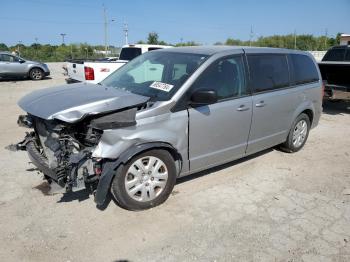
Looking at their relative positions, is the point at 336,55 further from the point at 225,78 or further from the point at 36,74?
the point at 36,74

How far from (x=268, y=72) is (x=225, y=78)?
3.23 feet

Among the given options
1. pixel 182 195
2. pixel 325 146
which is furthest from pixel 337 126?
pixel 182 195

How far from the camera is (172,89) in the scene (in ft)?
13.4

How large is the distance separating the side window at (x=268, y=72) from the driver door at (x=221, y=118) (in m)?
0.22

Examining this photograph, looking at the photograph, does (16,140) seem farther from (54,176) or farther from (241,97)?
(241,97)

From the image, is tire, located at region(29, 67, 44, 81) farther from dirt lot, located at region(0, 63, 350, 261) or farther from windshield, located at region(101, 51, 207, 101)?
windshield, located at region(101, 51, 207, 101)

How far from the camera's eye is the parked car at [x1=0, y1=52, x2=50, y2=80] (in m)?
17.0

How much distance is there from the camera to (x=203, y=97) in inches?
157

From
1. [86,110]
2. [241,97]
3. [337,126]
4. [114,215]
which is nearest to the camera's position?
[86,110]

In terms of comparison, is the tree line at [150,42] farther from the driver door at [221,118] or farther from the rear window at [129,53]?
the driver door at [221,118]

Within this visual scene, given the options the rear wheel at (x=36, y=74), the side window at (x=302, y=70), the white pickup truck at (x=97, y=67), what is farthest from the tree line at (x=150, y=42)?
the side window at (x=302, y=70)

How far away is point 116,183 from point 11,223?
1.20 metres

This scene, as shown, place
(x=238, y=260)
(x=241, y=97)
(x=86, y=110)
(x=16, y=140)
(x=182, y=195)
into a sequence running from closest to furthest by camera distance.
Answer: (x=238, y=260), (x=86, y=110), (x=182, y=195), (x=241, y=97), (x=16, y=140)

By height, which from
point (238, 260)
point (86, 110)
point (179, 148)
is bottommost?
point (238, 260)
